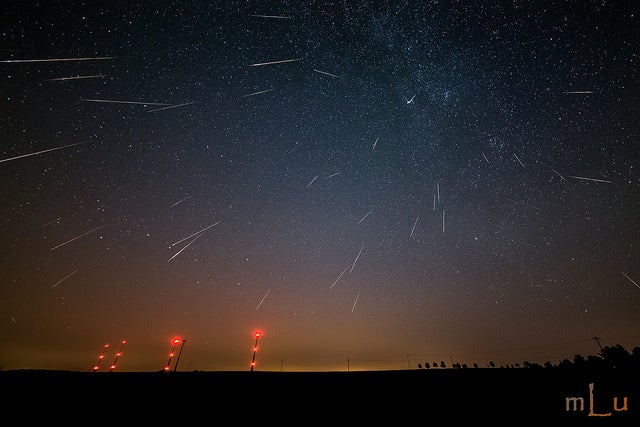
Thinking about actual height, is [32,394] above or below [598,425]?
above

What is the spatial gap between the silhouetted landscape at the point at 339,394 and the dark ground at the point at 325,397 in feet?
0.06

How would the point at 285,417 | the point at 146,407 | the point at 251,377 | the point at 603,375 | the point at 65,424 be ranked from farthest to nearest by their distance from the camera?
the point at 603,375 < the point at 251,377 < the point at 285,417 < the point at 146,407 < the point at 65,424

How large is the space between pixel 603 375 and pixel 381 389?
516 cm

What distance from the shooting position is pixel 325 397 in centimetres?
605

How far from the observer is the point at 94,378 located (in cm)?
562

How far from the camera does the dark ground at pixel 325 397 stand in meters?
5.26

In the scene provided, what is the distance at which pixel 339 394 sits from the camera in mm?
6094

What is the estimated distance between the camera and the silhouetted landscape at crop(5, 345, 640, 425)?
5.33 metres

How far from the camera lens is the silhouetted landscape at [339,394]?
17.5 ft

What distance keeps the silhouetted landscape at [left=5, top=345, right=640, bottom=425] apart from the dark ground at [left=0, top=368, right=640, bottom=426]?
2 centimetres

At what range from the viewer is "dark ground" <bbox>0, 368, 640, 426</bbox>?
5.26m

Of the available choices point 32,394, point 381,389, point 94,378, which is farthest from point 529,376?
point 32,394

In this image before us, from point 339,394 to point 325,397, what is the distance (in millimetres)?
303

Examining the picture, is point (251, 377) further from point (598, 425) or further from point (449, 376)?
point (598, 425)
